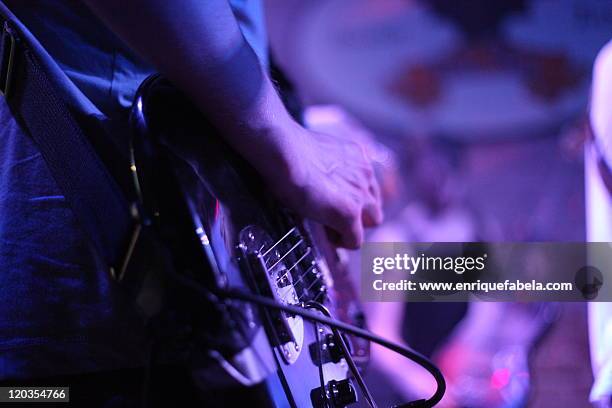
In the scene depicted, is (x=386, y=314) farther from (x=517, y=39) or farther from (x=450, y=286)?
(x=450, y=286)

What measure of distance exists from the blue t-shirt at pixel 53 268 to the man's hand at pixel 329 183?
0.15 m

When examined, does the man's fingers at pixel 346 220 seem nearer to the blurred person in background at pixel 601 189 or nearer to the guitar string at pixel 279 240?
the guitar string at pixel 279 240

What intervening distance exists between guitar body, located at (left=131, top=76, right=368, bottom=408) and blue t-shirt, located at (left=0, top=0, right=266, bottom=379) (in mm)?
75

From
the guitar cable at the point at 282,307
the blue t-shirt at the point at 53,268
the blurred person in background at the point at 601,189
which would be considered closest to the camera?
the guitar cable at the point at 282,307

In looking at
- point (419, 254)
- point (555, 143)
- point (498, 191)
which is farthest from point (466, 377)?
point (419, 254)

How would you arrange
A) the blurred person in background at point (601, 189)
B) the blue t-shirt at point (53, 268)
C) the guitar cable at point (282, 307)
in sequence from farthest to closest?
1. the blurred person in background at point (601, 189)
2. the blue t-shirt at point (53, 268)
3. the guitar cable at point (282, 307)

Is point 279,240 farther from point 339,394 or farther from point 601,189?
point 601,189

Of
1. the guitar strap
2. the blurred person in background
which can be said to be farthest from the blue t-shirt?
the blurred person in background

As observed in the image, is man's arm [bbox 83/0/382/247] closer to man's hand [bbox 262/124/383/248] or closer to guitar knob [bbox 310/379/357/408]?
man's hand [bbox 262/124/383/248]

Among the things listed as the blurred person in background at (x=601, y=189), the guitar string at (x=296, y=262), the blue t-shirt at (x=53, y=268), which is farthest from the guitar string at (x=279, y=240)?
the blurred person in background at (x=601, y=189)

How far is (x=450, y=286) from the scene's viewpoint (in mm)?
942

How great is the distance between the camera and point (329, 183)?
0.62 meters

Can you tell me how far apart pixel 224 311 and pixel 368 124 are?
2423 millimetres

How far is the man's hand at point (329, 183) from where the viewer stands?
0.58 meters
